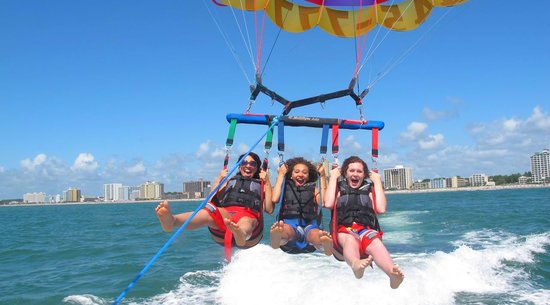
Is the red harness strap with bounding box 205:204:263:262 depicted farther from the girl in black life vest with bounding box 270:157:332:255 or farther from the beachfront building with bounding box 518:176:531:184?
the beachfront building with bounding box 518:176:531:184

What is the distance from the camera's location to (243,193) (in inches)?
259

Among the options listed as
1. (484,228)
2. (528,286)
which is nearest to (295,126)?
(528,286)

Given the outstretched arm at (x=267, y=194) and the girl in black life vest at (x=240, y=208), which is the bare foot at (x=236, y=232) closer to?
the girl in black life vest at (x=240, y=208)

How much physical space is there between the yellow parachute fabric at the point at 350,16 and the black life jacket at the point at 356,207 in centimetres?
426

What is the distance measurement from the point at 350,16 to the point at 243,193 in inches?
199

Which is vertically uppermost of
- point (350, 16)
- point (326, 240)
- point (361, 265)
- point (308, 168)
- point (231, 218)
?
point (350, 16)

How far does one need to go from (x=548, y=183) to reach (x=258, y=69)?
6186 inches

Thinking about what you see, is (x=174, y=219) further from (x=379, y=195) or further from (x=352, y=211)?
(x=379, y=195)

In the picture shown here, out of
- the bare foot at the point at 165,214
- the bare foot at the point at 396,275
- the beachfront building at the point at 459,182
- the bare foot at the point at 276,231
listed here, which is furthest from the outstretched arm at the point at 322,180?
the beachfront building at the point at 459,182

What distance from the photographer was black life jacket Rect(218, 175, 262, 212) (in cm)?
655

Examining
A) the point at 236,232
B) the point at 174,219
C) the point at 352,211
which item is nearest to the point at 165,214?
the point at 174,219

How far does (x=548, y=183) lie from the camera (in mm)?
142000

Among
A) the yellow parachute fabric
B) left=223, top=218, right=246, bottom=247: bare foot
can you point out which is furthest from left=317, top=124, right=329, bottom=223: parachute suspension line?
the yellow parachute fabric

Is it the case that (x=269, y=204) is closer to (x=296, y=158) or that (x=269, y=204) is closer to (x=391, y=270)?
(x=296, y=158)
